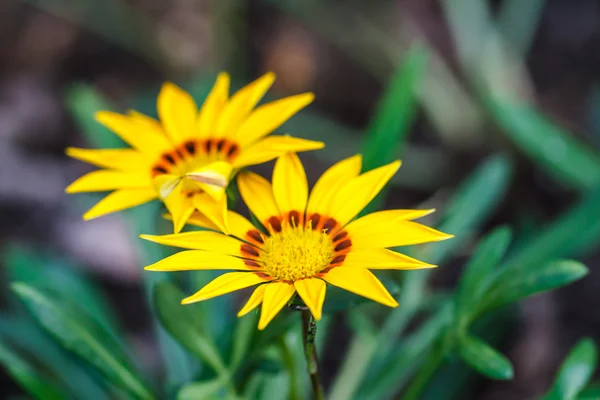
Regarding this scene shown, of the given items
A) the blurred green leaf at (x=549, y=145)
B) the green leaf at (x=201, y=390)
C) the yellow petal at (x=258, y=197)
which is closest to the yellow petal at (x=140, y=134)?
the yellow petal at (x=258, y=197)

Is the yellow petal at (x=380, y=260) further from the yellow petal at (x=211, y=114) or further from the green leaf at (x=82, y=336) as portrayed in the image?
the green leaf at (x=82, y=336)

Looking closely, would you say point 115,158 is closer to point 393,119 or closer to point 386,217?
point 386,217

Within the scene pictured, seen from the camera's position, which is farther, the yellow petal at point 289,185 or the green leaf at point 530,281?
the green leaf at point 530,281

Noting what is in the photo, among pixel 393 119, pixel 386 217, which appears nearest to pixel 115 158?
pixel 386 217

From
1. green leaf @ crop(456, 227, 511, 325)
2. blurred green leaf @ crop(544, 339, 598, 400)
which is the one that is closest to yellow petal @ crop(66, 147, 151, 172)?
green leaf @ crop(456, 227, 511, 325)

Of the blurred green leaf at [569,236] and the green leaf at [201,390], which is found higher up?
the blurred green leaf at [569,236]

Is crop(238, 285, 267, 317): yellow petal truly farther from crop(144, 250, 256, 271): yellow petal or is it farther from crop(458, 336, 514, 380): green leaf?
crop(458, 336, 514, 380): green leaf
